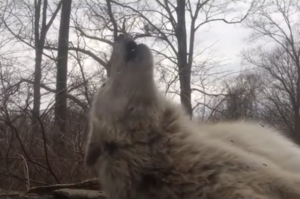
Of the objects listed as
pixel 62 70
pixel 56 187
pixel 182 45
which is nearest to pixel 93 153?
pixel 56 187

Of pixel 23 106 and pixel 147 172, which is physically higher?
pixel 23 106

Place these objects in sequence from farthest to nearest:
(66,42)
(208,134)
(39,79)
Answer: (66,42) < (39,79) < (208,134)

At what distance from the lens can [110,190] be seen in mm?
3246

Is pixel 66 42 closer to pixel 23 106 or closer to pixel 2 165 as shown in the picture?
pixel 23 106

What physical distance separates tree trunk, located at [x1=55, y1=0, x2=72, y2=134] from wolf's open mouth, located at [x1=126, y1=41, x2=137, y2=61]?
11.1ft

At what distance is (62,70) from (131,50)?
4.86 m

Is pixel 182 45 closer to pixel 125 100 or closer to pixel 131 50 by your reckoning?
pixel 131 50

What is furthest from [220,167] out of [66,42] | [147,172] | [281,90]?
[281,90]

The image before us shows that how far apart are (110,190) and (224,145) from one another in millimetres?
926

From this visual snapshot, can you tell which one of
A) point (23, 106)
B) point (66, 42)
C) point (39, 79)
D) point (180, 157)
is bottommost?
point (180, 157)

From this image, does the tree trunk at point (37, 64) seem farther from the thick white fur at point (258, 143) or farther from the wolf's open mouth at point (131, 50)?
the thick white fur at point (258, 143)

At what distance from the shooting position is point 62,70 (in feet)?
27.0

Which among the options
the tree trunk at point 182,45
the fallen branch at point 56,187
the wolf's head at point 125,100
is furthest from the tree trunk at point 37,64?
the tree trunk at point 182,45

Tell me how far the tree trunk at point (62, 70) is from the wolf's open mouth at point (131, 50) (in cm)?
339
